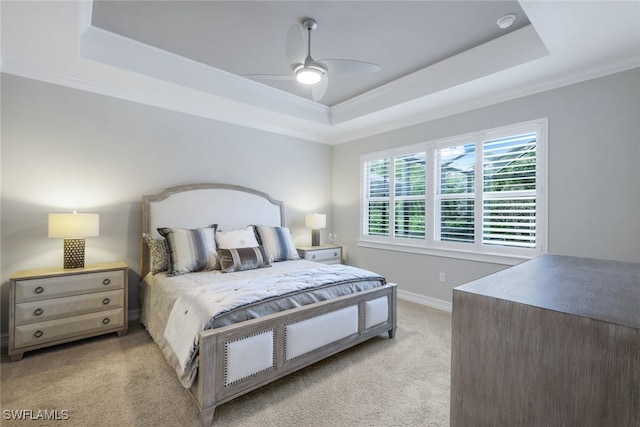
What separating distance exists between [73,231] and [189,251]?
99 cm

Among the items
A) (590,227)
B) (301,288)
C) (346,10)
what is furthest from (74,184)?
(590,227)

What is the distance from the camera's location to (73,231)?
268 centimetres

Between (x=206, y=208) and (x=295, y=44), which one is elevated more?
(x=295, y=44)

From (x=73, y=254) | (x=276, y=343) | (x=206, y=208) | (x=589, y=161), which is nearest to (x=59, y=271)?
(x=73, y=254)

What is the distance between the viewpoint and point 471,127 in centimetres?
354

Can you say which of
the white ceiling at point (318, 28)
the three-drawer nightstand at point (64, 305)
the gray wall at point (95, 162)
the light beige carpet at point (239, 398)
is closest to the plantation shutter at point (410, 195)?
the white ceiling at point (318, 28)

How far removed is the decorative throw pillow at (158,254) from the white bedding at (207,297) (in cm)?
12

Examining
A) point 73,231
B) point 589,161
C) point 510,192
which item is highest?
point 589,161

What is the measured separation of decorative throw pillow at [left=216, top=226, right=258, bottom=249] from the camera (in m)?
3.38

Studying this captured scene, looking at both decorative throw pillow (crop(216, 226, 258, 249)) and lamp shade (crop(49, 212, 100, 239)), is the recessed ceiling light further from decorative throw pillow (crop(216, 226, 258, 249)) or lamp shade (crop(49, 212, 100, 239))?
lamp shade (crop(49, 212, 100, 239))

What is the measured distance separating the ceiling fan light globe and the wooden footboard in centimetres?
188

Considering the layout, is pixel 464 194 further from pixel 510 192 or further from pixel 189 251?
pixel 189 251

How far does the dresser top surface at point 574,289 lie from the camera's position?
24.1 inches

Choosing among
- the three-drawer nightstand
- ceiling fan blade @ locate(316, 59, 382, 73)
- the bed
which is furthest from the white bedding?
ceiling fan blade @ locate(316, 59, 382, 73)
